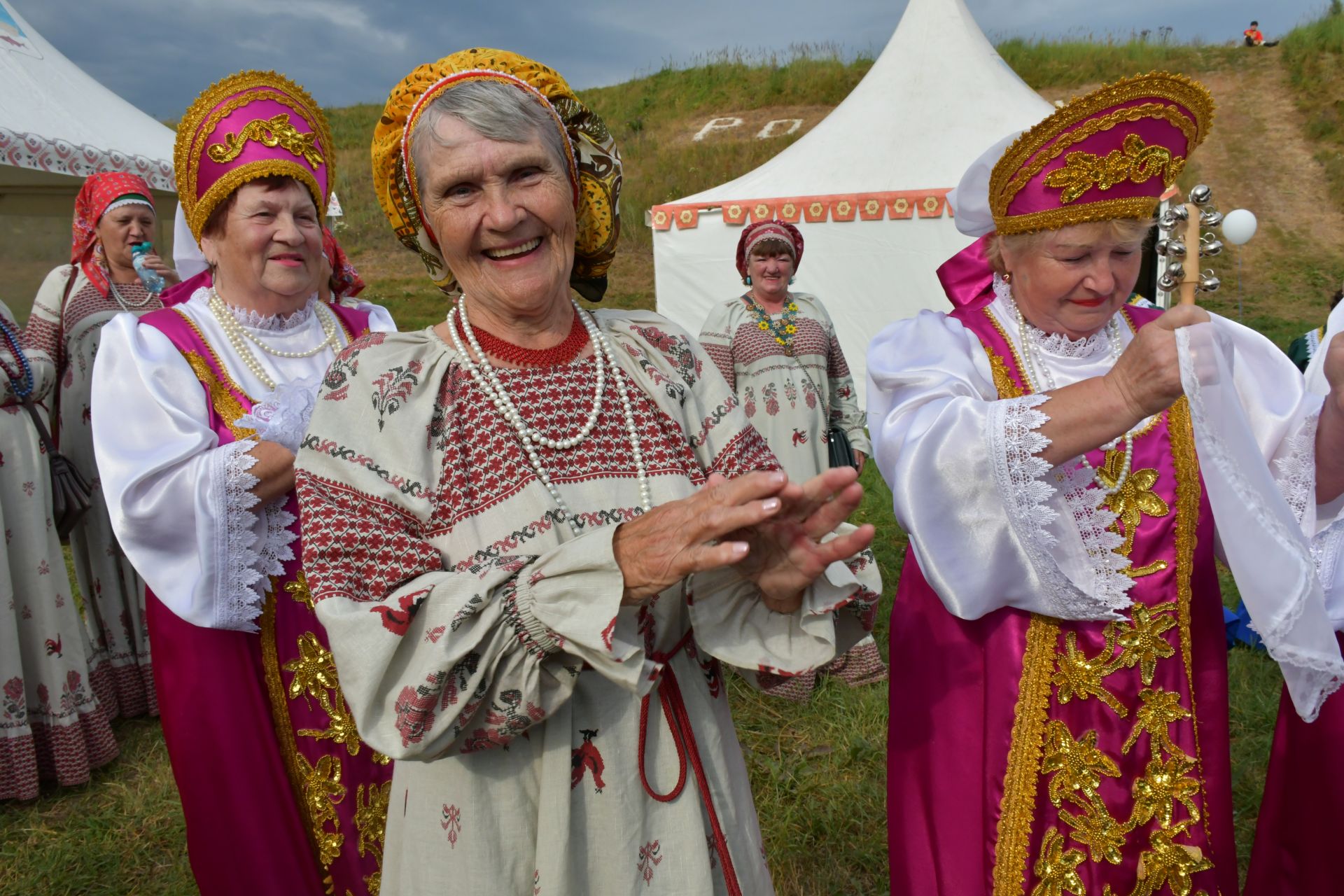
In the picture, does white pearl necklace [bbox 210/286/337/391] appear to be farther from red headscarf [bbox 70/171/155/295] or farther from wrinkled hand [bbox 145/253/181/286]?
red headscarf [bbox 70/171/155/295]

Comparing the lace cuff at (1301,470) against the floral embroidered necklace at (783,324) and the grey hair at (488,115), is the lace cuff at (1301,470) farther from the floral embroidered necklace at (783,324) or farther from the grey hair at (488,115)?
the floral embroidered necklace at (783,324)

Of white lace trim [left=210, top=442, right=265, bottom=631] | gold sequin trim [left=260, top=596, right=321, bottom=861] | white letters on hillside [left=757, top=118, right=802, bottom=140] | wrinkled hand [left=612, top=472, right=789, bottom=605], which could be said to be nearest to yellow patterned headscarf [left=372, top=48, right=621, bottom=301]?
wrinkled hand [left=612, top=472, right=789, bottom=605]

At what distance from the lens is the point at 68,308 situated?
14.3 feet

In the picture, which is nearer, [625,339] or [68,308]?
[625,339]

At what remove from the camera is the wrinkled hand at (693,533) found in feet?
3.37

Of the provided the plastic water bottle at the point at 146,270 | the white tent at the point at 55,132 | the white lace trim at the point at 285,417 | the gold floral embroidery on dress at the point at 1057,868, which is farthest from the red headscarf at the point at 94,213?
the gold floral embroidery on dress at the point at 1057,868

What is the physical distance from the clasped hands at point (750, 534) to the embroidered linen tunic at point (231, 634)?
1.34m

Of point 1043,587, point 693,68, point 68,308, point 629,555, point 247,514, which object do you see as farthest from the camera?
point 693,68

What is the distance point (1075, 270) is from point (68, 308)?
455cm

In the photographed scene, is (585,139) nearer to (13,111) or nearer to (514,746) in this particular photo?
(514,746)

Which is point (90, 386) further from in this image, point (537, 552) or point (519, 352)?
point (537, 552)

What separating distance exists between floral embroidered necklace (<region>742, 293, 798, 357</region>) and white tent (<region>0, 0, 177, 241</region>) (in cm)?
435

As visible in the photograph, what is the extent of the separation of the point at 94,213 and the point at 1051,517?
478cm

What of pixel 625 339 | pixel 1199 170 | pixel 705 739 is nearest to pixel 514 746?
pixel 705 739
